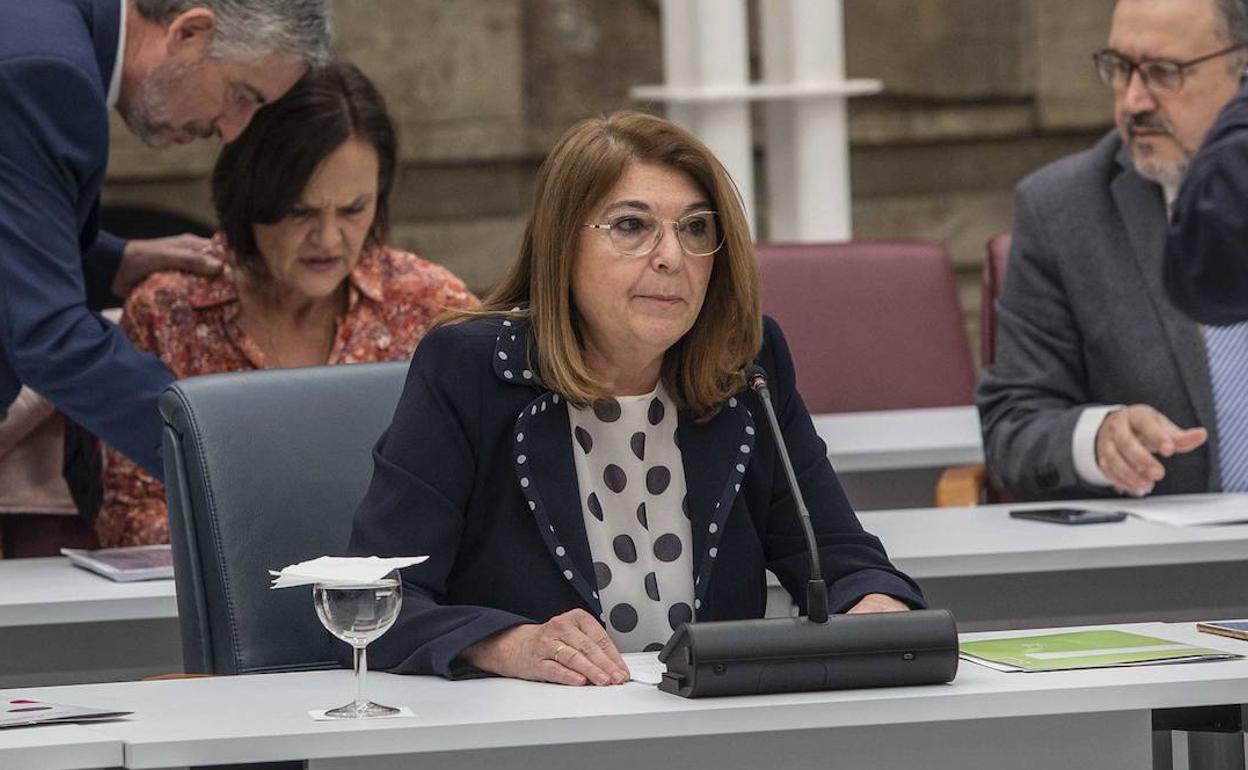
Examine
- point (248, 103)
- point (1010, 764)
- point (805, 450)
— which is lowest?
point (1010, 764)

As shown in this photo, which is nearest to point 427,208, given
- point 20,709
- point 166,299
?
point 166,299

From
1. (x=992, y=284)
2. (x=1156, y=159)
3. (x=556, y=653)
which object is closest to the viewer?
(x=556, y=653)

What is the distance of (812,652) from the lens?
209 centimetres

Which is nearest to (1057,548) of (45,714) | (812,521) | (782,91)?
(812,521)

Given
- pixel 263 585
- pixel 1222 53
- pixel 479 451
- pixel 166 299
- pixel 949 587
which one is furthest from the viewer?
pixel 166 299

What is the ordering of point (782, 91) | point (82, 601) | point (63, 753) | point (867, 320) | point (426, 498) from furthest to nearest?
point (782, 91)
point (867, 320)
point (82, 601)
point (426, 498)
point (63, 753)

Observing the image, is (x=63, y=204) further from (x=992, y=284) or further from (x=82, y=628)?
(x=992, y=284)

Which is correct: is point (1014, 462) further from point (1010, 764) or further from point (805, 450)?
point (1010, 764)

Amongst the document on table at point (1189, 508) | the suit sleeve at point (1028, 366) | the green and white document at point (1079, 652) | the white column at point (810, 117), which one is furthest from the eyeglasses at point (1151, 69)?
the white column at point (810, 117)

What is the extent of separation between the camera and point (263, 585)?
2.68 metres

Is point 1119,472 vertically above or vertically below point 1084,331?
below

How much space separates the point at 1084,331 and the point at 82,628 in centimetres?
182

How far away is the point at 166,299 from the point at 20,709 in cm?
169

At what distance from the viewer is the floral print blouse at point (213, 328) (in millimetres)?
3572
